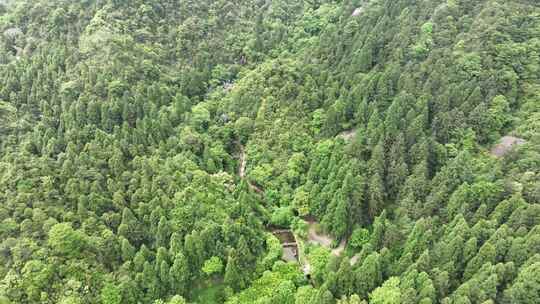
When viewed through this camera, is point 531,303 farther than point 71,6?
No

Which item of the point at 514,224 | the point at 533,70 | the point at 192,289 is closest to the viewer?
the point at 514,224

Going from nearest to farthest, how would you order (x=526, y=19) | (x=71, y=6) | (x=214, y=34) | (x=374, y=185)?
(x=374, y=185) < (x=526, y=19) < (x=71, y=6) < (x=214, y=34)

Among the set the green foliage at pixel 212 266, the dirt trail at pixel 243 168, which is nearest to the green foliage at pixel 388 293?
the green foliage at pixel 212 266

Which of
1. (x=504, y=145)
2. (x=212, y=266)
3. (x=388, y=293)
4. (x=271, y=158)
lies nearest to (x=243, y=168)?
(x=271, y=158)

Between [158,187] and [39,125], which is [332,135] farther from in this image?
[39,125]

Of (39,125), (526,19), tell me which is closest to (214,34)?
(39,125)

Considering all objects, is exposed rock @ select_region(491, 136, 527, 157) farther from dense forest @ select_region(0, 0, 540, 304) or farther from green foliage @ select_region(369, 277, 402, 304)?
green foliage @ select_region(369, 277, 402, 304)

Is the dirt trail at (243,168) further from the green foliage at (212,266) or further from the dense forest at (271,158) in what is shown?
the green foliage at (212,266)

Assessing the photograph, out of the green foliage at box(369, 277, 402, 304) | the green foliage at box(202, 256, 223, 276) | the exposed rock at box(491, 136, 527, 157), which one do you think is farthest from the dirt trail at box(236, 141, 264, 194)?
the exposed rock at box(491, 136, 527, 157)
